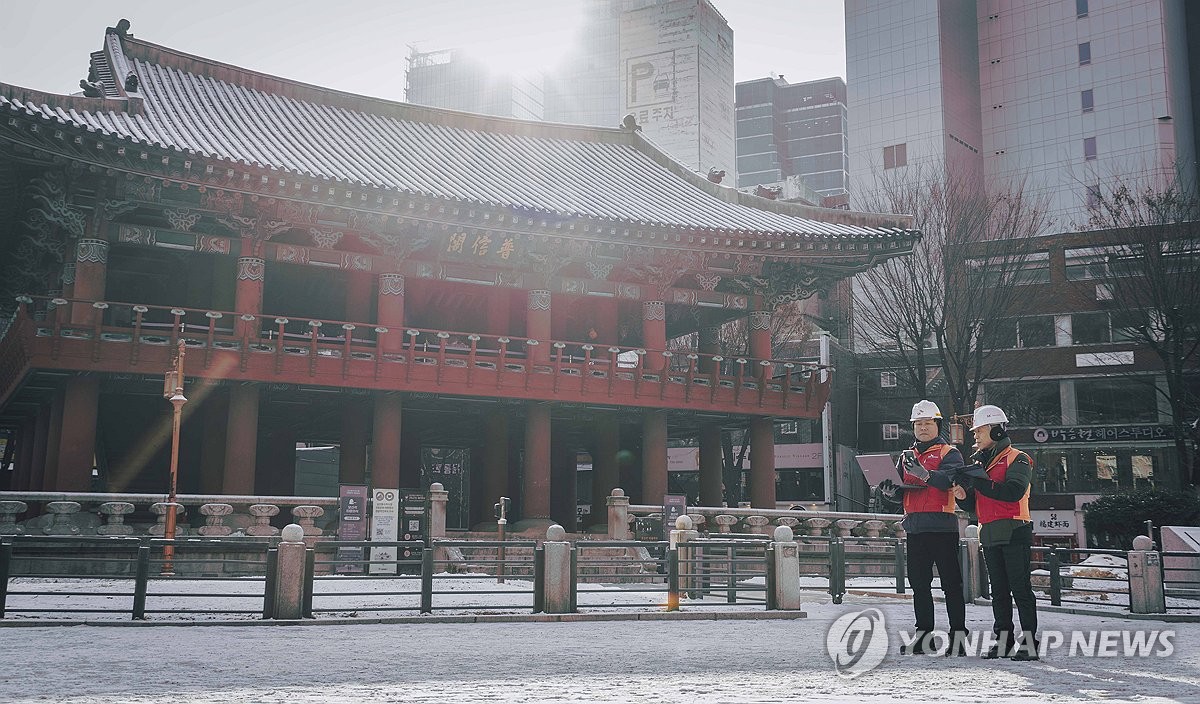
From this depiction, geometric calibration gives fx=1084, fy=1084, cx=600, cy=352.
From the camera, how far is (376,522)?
19234 millimetres

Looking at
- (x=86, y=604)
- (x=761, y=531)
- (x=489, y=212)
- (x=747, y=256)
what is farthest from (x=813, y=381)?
(x=86, y=604)

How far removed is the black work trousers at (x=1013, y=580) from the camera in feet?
27.1

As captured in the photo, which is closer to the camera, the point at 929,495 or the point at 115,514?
the point at 929,495

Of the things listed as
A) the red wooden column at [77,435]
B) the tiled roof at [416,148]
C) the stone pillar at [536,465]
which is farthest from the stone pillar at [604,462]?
the red wooden column at [77,435]

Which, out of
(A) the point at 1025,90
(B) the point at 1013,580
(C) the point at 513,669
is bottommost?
(C) the point at 513,669

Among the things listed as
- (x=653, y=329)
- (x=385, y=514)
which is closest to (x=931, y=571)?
(x=385, y=514)

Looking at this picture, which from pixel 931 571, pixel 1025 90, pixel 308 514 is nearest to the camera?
pixel 931 571

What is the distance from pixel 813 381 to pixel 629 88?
3372 inches

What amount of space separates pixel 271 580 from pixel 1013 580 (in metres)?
7.77

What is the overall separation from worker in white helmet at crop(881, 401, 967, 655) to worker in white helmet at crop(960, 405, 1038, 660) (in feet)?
0.73

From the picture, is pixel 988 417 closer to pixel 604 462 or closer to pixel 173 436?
pixel 173 436

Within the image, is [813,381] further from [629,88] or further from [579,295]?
[629,88]

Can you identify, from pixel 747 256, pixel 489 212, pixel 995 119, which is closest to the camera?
pixel 489 212

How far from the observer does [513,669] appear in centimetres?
798
